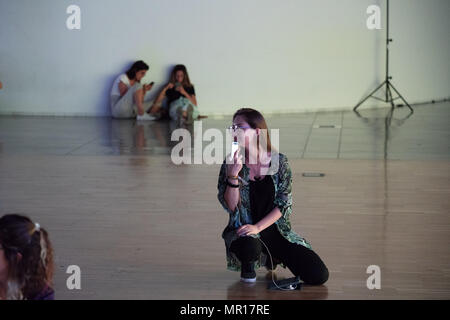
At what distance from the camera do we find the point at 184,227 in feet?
21.6

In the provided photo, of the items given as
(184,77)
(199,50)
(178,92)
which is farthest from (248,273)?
(199,50)

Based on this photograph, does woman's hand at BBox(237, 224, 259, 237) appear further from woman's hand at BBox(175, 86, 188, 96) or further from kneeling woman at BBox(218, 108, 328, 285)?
woman's hand at BBox(175, 86, 188, 96)

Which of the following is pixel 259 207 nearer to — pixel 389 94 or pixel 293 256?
pixel 293 256

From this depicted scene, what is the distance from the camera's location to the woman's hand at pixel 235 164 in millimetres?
4898

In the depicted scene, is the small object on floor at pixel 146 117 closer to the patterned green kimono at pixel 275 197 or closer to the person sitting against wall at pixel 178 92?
the person sitting against wall at pixel 178 92

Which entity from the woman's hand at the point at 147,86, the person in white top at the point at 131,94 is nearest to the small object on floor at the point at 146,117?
the person in white top at the point at 131,94

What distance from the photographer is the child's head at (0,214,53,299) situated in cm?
356

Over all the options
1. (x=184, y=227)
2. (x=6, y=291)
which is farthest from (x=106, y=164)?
(x=6, y=291)

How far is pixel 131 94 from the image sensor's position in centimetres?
1300

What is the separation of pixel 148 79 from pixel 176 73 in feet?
1.82

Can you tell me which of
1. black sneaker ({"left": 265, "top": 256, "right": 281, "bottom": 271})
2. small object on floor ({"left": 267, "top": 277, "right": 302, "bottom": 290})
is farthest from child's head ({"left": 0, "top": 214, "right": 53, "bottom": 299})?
black sneaker ({"left": 265, "top": 256, "right": 281, "bottom": 271})

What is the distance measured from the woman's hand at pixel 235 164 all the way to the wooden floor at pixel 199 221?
2.27 feet

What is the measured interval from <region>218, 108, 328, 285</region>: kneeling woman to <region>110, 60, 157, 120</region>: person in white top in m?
8.06
